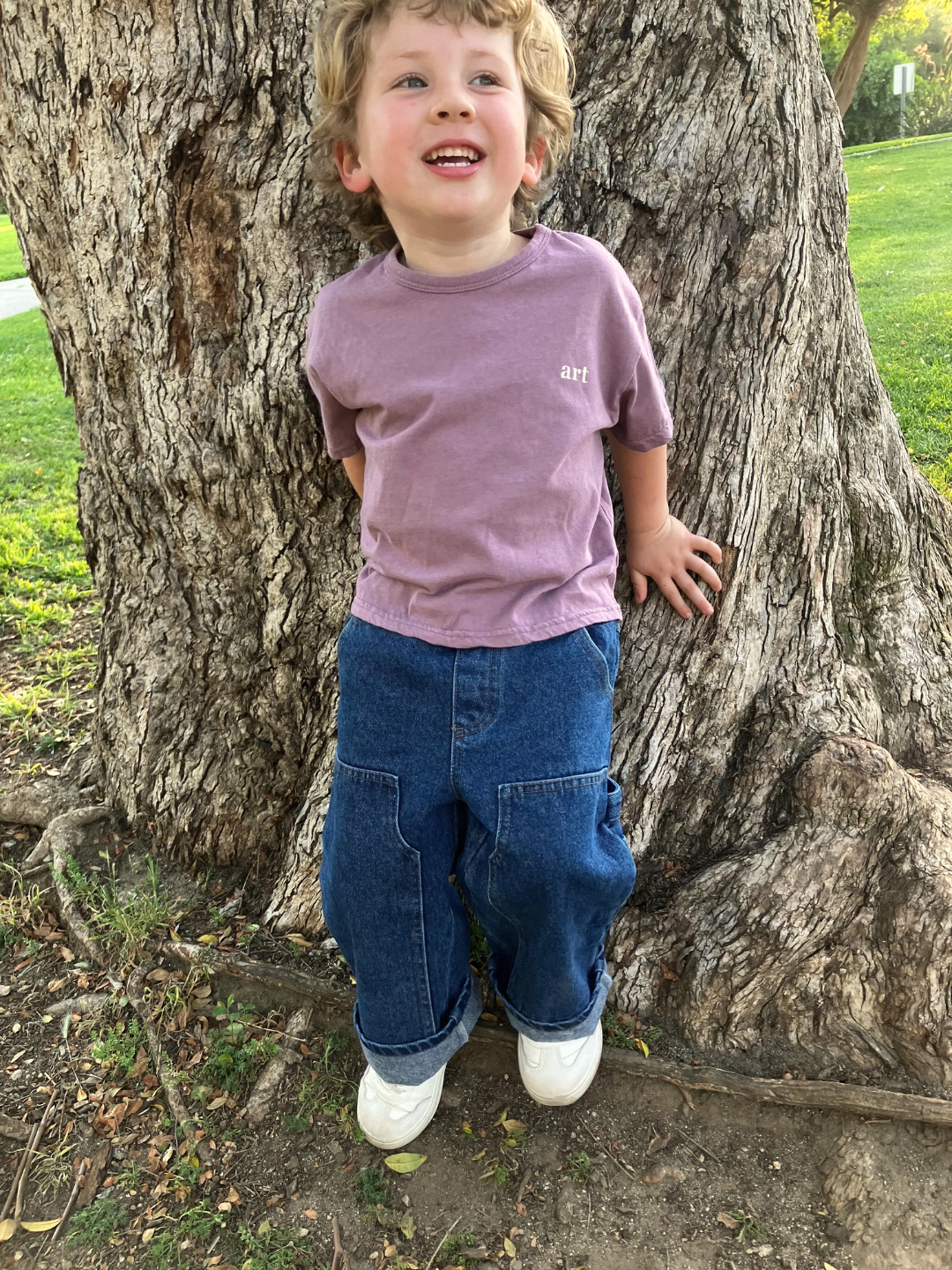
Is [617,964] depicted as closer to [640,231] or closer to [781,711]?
[781,711]

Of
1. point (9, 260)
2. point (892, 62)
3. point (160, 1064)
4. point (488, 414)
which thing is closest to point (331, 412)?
point (488, 414)

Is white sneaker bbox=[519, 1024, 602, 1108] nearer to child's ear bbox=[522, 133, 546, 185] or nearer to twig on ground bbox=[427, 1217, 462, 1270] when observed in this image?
twig on ground bbox=[427, 1217, 462, 1270]

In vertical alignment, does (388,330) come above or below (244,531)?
above

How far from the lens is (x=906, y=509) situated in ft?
9.24

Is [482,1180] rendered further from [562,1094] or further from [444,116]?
[444,116]

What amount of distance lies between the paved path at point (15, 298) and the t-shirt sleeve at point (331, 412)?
13528 mm

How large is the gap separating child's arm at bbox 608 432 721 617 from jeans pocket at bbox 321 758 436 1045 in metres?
0.81

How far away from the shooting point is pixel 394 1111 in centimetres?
214

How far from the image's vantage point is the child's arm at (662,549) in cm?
227

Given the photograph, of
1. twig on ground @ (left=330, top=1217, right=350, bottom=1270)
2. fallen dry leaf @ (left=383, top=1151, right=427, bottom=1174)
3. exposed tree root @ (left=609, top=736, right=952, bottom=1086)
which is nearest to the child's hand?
exposed tree root @ (left=609, top=736, right=952, bottom=1086)

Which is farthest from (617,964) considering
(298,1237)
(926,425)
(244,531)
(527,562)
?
(926,425)

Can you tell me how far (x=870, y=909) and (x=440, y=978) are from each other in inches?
39.6

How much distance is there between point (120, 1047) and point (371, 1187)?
2.49 feet

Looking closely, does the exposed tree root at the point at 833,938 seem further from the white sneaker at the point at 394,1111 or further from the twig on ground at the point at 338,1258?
the twig on ground at the point at 338,1258
